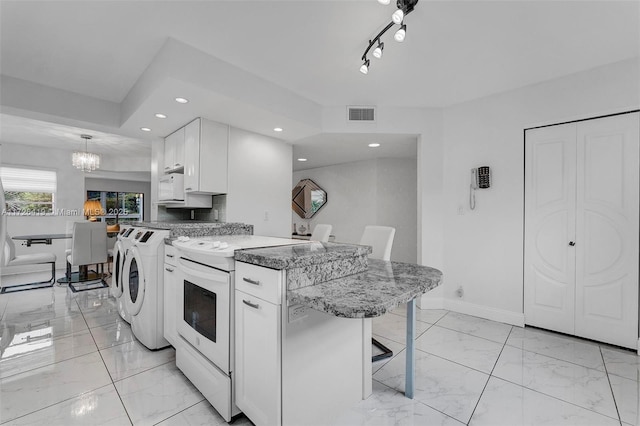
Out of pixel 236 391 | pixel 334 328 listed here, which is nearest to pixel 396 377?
pixel 334 328

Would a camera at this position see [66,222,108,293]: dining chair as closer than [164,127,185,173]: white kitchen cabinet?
No

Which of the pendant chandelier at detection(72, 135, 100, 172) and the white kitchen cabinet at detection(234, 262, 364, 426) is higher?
the pendant chandelier at detection(72, 135, 100, 172)

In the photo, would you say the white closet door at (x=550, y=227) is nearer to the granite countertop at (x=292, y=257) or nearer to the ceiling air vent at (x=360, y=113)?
the ceiling air vent at (x=360, y=113)

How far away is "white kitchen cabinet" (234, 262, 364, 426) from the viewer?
134 centimetres

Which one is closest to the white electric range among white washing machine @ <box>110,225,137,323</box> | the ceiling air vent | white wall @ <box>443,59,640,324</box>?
white washing machine @ <box>110,225,137,323</box>

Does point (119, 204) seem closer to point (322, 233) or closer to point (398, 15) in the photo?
point (322, 233)

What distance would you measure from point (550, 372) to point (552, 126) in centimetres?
229

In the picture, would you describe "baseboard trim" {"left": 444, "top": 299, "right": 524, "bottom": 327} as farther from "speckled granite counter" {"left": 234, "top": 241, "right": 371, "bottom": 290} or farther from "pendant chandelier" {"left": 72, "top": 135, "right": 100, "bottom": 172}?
"pendant chandelier" {"left": 72, "top": 135, "right": 100, "bottom": 172}

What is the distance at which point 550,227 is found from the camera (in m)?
2.82

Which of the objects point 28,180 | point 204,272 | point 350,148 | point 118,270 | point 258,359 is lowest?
point 258,359

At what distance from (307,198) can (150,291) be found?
4475 mm

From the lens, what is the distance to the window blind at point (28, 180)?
5.23 meters

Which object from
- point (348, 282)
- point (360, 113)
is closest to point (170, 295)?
point (348, 282)

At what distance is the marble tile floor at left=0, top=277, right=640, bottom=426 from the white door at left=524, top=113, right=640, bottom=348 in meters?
0.27
